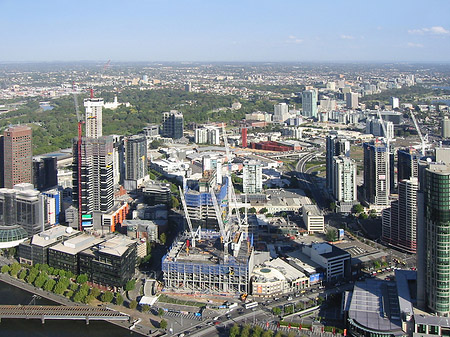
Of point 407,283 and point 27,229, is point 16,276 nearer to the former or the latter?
point 27,229

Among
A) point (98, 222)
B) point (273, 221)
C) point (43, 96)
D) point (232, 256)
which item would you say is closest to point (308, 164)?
point (273, 221)

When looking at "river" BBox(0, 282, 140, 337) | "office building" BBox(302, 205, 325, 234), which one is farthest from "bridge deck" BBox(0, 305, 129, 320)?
"office building" BBox(302, 205, 325, 234)

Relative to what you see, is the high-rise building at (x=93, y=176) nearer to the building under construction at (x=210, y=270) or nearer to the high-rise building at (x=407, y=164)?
the building under construction at (x=210, y=270)

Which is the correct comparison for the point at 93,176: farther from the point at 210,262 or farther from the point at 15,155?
the point at 210,262

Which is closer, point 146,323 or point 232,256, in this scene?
point 146,323

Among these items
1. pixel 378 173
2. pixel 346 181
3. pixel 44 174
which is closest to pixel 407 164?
pixel 378 173
